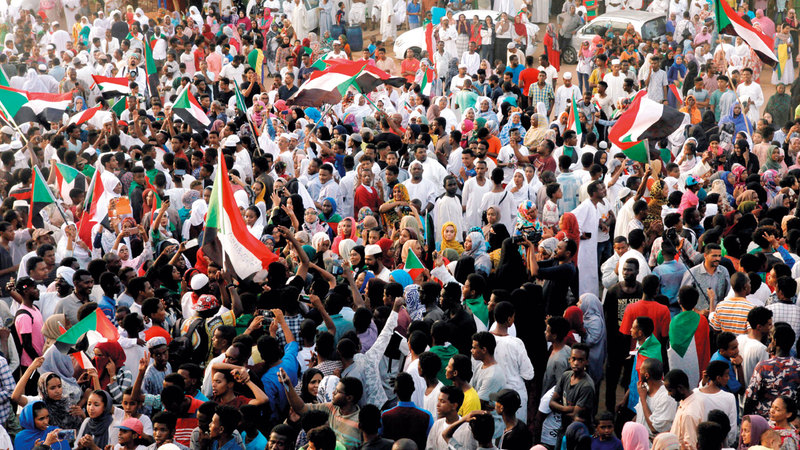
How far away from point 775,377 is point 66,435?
455 centimetres

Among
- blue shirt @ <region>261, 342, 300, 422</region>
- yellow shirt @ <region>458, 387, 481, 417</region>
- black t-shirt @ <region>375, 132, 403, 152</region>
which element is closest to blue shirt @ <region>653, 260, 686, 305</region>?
yellow shirt @ <region>458, 387, 481, 417</region>

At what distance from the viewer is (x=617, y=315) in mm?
8141

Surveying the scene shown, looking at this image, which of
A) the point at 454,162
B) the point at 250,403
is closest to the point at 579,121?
the point at 454,162

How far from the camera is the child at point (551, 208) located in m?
10.3

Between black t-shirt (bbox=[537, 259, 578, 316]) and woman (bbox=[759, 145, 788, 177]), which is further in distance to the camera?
woman (bbox=[759, 145, 788, 177])

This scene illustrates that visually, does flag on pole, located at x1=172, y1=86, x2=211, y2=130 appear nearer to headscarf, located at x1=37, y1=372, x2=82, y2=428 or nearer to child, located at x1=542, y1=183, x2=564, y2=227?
child, located at x1=542, y1=183, x2=564, y2=227

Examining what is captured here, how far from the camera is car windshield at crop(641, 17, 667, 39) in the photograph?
24.5 m

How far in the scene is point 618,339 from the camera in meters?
8.32

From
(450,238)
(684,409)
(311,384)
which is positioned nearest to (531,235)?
(450,238)

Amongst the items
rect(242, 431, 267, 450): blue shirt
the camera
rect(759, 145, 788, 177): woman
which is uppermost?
rect(242, 431, 267, 450): blue shirt

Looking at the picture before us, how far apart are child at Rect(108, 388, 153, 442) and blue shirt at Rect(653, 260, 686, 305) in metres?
4.41

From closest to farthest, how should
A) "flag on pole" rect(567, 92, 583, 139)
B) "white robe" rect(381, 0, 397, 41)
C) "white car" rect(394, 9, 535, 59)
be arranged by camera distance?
"flag on pole" rect(567, 92, 583, 139)
"white car" rect(394, 9, 535, 59)
"white robe" rect(381, 0, 397, 41)

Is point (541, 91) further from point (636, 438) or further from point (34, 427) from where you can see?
point (34, 427)

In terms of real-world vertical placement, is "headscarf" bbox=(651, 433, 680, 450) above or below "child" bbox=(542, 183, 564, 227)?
above
